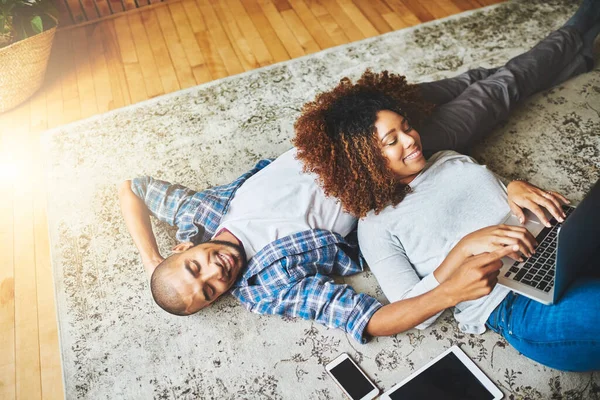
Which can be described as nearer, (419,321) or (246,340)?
(419,321)

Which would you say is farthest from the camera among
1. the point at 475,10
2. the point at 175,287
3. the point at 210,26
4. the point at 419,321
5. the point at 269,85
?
the point at 210,26

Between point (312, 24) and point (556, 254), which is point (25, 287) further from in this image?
point (312, 24)

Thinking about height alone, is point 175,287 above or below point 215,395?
above

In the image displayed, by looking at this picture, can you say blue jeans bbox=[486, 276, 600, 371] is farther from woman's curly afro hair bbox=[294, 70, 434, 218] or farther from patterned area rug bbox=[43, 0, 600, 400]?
woman's curly afro hair bbox=[294, 70, 434, 218]

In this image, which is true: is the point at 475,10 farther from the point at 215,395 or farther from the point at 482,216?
the point at 215,395

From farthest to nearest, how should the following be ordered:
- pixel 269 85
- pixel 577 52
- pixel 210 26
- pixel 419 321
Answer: pixel 210 26 → pixel 269 85 → pixel 577 52 → pixel 419 321

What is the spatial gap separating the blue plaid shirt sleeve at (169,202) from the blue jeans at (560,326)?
A: 3.17 feet

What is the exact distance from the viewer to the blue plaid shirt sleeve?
1.76m

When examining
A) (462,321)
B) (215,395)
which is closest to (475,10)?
(462,321)

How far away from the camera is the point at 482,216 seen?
147cm

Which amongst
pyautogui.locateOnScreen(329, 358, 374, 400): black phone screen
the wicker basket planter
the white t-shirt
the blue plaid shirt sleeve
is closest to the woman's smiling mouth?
the white t-shirt

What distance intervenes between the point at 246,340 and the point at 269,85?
121 centimetres

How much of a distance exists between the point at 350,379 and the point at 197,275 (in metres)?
0.52

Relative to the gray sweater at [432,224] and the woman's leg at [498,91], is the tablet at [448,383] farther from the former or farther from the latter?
the woman's leg at [498,91]
